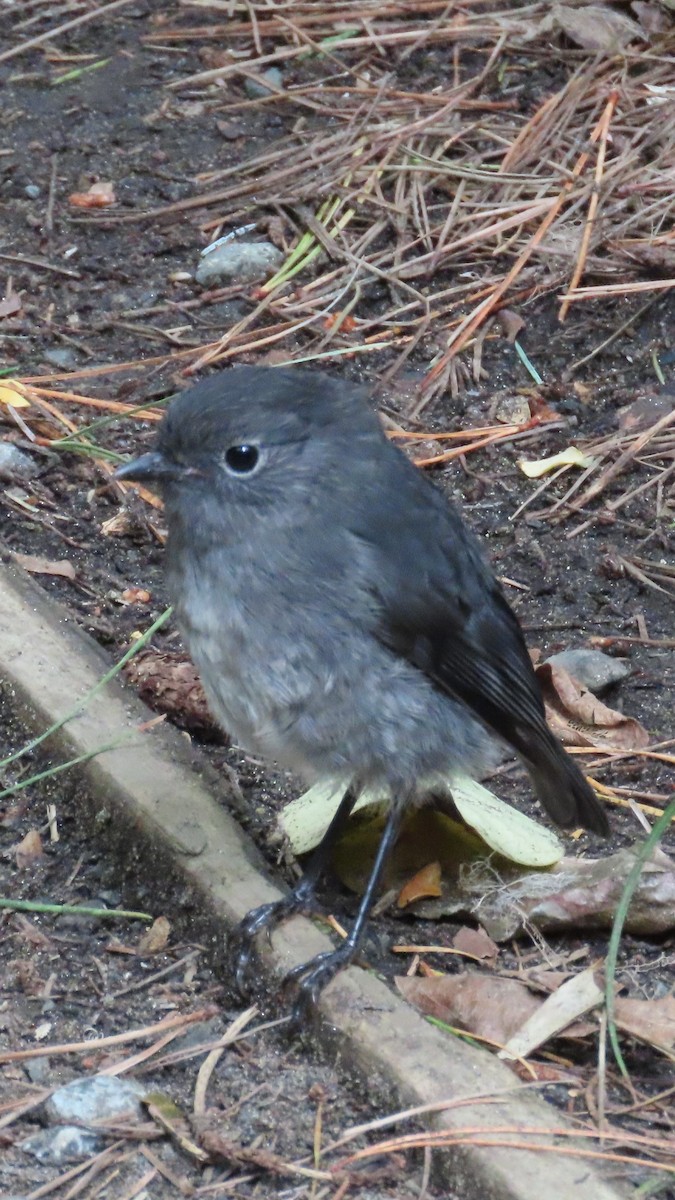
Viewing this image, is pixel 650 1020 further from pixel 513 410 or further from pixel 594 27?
pixel 594 27

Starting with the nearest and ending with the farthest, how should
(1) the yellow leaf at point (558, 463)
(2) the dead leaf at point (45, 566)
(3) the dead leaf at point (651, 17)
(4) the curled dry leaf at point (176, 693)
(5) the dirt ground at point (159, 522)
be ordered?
(5) the dirt ground at point (159, 522) < (4) the curled dry leaf at point (176, 693) < (2) the dead leaf at point (45, 566) < (1) the yellow leaf at point (558, 463) < (3) the dead leaf at point (651, 17)

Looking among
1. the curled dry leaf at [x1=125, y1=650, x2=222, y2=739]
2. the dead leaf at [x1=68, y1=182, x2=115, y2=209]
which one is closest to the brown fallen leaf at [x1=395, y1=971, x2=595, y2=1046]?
the curled dry leaf at [x1=125, y1=650, x2=222, y2=739]

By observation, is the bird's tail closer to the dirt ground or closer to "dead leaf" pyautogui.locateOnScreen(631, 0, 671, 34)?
the dirt ground

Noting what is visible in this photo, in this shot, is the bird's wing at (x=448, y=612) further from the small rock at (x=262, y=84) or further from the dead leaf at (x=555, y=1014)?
the small rock at (x=262, y=84)

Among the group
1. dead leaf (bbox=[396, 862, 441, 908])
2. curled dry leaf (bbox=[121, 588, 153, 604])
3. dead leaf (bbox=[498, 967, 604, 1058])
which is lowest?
dead leaf (bbox=[396, 862, 441, 908])

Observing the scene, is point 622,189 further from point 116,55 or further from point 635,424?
point 116,55

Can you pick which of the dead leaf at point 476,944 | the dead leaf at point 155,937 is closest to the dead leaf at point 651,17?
the dead leaf at point 476,944

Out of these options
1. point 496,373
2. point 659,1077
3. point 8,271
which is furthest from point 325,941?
point 8,271
